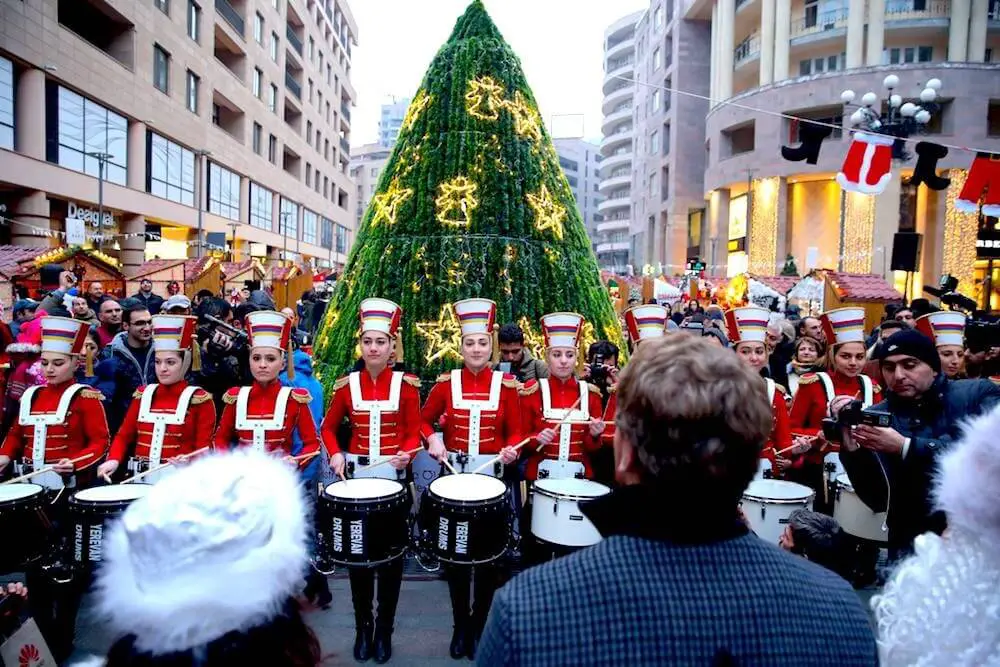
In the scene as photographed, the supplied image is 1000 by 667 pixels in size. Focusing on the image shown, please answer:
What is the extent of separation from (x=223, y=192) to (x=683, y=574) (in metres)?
37.2

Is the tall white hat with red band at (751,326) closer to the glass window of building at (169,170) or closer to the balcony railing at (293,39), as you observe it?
the glass window of building at (169,170)

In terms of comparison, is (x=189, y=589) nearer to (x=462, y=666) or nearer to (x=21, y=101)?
(x=462, y=666)

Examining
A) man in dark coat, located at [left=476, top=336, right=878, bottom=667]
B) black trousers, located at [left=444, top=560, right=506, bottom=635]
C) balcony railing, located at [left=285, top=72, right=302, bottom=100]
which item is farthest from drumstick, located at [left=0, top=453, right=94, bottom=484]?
balcony railing, located at [left=285, top=72, right=302, bottom=100]

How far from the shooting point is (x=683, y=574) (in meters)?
1.28

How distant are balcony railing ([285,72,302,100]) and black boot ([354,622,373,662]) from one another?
151ft

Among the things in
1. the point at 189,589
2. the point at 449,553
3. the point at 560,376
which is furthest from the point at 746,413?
the point at 560,376

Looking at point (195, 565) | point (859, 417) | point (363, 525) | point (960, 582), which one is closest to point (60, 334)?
point (363, 525)

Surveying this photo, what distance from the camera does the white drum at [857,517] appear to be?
3941mm

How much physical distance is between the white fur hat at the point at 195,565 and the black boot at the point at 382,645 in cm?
256

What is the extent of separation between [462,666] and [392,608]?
0.54 m

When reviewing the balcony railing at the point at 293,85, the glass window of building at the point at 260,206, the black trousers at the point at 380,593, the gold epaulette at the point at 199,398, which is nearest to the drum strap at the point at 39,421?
the gold epaulette at the point at 199,398

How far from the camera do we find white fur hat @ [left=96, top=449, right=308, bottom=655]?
4.93 feet

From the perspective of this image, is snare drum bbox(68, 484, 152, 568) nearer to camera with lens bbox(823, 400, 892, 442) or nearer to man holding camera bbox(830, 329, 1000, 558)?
camera with lens bbox(823, 400, 892, 442)

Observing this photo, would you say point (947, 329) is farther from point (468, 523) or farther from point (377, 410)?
point (377, 410)
